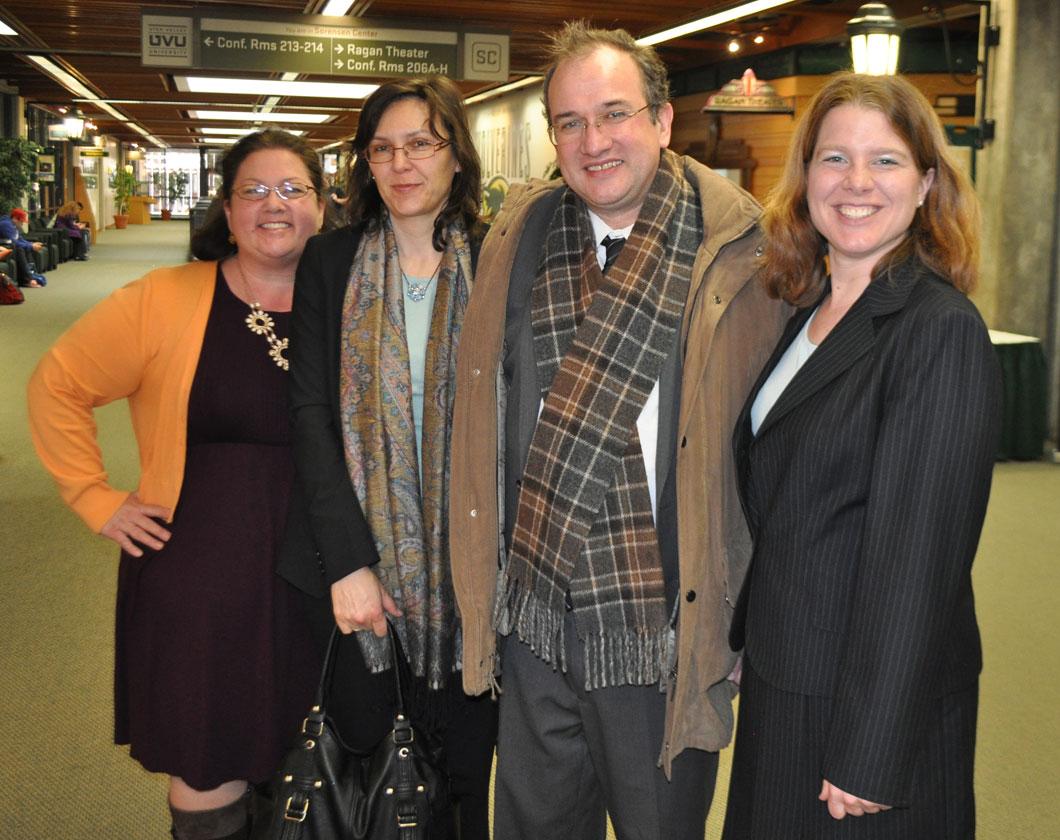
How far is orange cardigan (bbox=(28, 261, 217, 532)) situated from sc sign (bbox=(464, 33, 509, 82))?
8.30 metres

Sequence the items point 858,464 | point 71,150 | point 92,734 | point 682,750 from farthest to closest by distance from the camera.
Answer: point 71,150
point 92,734
point 682,750
point 858,464

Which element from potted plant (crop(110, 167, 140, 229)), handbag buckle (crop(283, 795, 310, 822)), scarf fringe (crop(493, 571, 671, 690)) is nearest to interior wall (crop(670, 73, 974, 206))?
scarf fringe (crop(493, 571, 671, 690))

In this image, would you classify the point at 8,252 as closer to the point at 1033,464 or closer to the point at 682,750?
the point at 1033,464

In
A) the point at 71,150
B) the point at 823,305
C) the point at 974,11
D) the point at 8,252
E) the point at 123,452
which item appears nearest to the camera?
the point at 823,305

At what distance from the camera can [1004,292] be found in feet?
24.5

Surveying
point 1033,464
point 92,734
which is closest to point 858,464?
point 92,734

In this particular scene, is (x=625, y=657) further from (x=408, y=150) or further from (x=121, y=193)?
(x=121, y=193)

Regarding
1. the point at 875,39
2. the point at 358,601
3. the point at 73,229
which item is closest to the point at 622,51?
the point at 358,601

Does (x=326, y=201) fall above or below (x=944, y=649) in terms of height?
above

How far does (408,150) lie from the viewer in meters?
2.19

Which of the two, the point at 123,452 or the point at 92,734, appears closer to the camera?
the point at 92,734

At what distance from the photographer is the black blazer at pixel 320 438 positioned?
214 centimetres

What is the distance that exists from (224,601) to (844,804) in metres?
1.32

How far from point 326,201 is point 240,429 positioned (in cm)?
56
